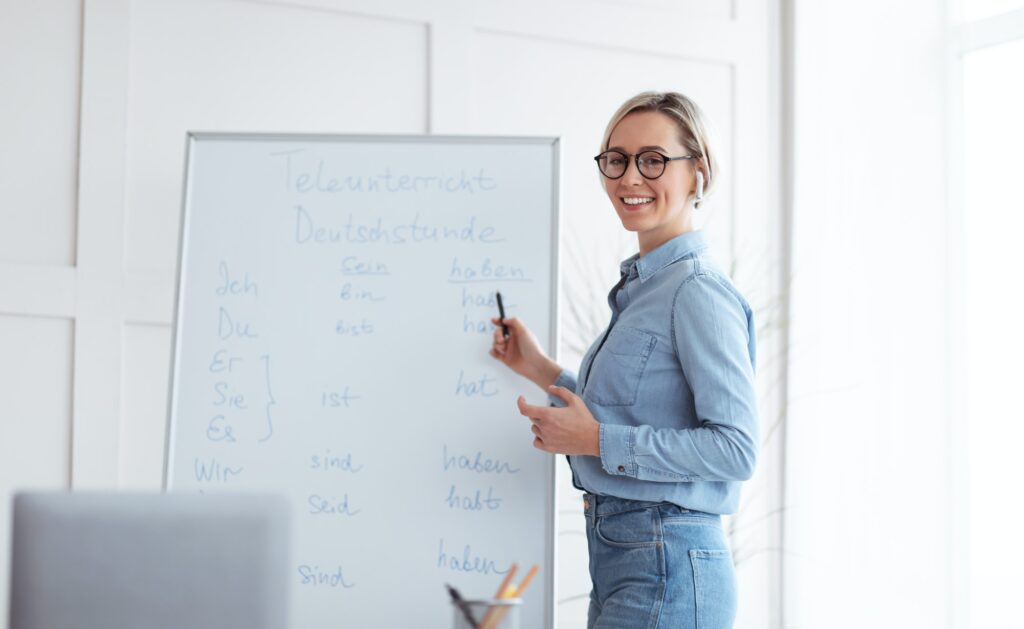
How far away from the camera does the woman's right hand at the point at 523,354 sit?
203 cm

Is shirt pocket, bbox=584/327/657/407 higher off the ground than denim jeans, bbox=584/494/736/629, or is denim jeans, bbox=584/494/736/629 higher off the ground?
shirt pocket, bbox=584/327/657/407

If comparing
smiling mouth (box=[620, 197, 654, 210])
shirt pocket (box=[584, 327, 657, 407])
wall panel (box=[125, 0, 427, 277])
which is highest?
wall panel (box=[125, 0, 427, 277])

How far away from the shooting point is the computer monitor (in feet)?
3.23

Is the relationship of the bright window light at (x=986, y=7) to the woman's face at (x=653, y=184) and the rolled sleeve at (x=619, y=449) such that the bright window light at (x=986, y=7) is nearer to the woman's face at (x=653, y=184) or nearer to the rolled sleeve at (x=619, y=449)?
the woman's face at (x=653, y=184)

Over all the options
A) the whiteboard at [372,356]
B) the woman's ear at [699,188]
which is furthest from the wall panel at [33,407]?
the woman's ear at [699,188]

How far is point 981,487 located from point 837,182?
3.34 ft

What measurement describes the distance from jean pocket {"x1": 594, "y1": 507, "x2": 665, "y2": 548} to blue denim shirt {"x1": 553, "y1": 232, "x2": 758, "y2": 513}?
32 mm

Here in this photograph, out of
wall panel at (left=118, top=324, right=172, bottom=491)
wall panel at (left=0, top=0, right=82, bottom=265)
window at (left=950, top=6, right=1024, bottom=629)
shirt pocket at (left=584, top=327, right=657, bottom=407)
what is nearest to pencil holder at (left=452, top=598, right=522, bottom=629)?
shirt pocket at (left=584, top=327, right=657, bottom=407)

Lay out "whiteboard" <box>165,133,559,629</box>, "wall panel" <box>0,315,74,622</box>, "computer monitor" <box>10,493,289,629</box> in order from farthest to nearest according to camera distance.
A: "wall panel" <box>0,315,74,622</box> < "whiteboard" <box>165,133,559,629</box> < "computer monitor" <box>10,493,289,629</box>

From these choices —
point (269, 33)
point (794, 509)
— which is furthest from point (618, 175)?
point (794, 509)

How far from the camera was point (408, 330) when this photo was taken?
2.09m

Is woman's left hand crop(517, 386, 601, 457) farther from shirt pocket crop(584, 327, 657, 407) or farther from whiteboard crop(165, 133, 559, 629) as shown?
whiteboard crop(165, 133, 559, 629)

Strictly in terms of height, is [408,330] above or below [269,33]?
below

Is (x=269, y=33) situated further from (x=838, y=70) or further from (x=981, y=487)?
(x=981, y=487)
